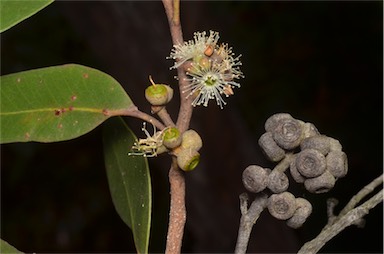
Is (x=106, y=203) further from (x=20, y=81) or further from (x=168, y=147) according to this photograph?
(x=168, y=147)

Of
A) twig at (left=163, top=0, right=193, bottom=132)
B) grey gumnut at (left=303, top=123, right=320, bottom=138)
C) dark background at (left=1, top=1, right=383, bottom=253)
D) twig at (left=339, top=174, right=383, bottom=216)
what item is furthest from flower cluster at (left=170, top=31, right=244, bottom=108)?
dark background at (left=1, top=1, right=383, bottom=253)

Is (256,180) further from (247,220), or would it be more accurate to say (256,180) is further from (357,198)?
(357,198)

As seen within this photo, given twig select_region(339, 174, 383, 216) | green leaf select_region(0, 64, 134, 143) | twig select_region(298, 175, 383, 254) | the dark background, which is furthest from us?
the dark background

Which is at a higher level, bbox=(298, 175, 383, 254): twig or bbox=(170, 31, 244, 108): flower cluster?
bbox=(170, 31, 244, 108): flower cluster

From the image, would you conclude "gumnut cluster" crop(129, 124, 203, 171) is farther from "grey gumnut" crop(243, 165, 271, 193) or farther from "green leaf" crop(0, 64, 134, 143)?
"green leaf" crop(0, 64, 134, 143)

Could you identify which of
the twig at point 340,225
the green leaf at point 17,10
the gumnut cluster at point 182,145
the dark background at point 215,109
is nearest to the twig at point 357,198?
the twig at point 340,225

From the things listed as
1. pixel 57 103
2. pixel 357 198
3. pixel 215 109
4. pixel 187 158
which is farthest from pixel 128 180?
pixel 215 109

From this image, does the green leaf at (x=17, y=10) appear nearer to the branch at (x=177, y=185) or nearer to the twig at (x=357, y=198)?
the branch at (x=177, y=185)
